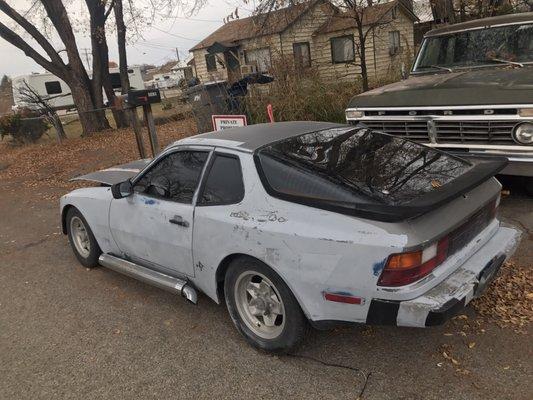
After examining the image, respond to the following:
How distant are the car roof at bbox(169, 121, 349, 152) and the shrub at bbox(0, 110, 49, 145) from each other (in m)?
13.7

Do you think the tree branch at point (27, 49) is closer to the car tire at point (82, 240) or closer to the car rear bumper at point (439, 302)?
the car tire at point (82, 240)

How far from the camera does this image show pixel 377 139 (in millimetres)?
3779

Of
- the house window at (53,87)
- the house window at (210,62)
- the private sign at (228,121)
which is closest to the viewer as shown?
the private sign at (228,121)

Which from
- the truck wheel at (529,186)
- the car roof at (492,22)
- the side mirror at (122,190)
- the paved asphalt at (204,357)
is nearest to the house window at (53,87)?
the car roof at (492,22)

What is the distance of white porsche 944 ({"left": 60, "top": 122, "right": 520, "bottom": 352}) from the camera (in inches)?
104

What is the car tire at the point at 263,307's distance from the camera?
9.86 ft

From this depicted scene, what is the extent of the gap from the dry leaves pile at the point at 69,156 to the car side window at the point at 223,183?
22.9 ft

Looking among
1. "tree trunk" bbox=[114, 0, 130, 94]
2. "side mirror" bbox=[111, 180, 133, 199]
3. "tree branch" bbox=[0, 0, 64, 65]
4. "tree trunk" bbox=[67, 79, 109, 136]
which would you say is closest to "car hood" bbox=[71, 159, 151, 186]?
"side mirror" bbox=[111, 180, 133, 199]

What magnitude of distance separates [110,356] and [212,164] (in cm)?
156

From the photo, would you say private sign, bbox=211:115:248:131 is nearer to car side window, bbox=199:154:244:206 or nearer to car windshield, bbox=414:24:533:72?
car windshield, bbox=414:24:533:72

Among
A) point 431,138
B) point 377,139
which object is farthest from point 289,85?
point 377,139

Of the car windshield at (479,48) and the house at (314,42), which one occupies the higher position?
the house at (314,42)

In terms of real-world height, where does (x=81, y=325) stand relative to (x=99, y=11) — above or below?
below

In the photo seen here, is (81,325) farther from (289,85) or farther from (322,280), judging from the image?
(289,85)
